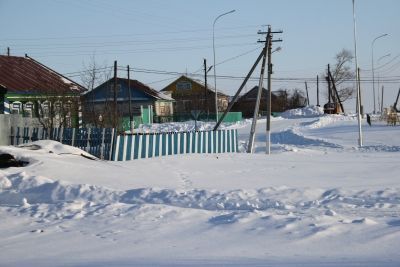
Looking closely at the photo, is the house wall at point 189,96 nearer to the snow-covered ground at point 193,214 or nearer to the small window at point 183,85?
the small window at point 183,85

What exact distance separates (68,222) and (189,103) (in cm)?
7515

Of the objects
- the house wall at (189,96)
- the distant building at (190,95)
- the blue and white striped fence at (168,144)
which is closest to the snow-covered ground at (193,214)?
the blue and white striped fence at (168,144)

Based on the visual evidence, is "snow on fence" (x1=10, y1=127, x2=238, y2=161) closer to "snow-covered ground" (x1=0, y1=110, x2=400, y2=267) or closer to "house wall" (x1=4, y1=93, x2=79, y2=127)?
"snow-covered ground" (x1=0, y1=110, x2=400, y2=267)

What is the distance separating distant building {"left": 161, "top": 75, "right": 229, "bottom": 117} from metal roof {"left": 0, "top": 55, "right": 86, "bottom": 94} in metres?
45.2

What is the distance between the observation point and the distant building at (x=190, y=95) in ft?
269

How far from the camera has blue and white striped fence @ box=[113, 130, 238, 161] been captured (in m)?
17.1

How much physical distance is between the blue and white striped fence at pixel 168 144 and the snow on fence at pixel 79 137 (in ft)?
1.20

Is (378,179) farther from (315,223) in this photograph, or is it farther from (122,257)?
(122,257)

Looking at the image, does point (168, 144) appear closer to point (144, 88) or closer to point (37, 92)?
point (37, 92)

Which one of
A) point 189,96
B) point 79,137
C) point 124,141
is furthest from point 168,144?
point 189,96

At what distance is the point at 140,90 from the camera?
67375 mm

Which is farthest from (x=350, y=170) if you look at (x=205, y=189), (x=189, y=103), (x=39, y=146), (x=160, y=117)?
(x=189, y=103)

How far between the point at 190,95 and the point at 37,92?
184 ft

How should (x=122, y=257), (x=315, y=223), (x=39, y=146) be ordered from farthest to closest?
1. (x=39, y=146)
2. (x=315, y=223)
3. (x=122, y=257)
